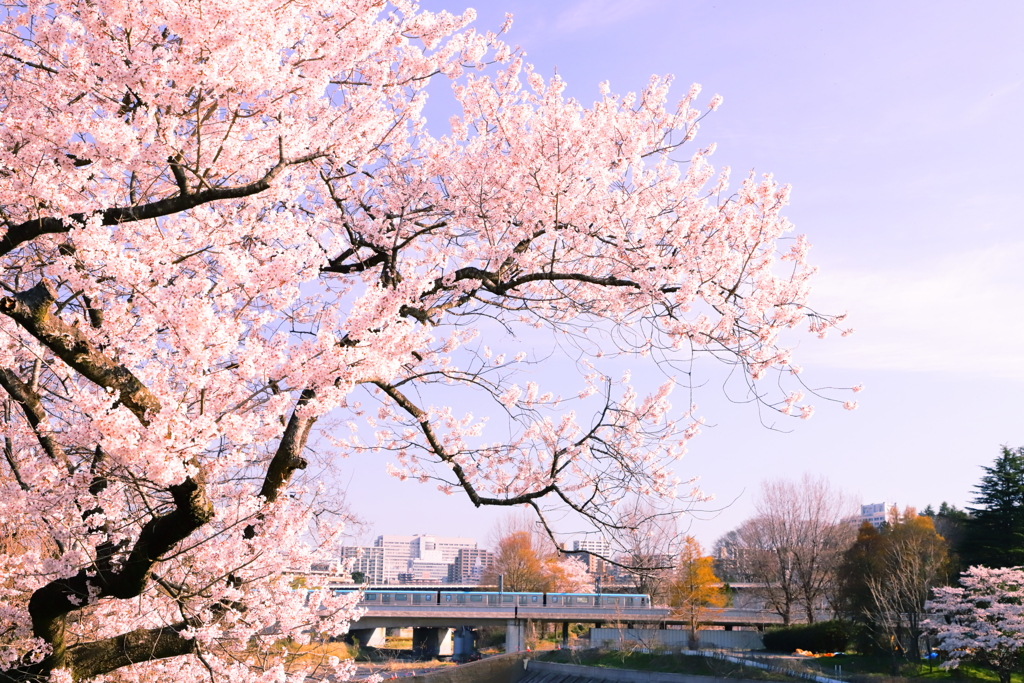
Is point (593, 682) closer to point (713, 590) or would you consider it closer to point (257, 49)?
point (713, 590)

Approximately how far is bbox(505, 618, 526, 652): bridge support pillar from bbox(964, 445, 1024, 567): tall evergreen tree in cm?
1948

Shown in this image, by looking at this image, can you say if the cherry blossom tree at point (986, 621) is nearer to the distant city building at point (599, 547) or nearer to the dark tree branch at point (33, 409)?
the distant city building at point (599, 547)

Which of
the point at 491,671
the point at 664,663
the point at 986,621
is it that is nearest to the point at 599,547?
the point at 986,621

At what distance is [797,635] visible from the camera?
96.0 ft

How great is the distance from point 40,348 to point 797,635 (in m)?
29.6

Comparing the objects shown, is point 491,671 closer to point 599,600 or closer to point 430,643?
point 599,600

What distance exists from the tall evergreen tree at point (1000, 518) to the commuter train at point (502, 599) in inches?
607

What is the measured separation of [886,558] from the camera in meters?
27.1

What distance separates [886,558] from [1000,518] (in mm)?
3709

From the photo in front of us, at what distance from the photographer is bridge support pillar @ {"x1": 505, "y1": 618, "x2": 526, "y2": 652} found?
3725 centimetres

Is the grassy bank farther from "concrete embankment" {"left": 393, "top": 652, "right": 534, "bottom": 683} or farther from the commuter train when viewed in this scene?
the commuter train

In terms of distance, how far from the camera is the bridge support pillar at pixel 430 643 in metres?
44.8

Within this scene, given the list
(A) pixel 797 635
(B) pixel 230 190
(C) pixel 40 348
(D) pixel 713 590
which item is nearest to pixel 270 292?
(B) pixel 230 190

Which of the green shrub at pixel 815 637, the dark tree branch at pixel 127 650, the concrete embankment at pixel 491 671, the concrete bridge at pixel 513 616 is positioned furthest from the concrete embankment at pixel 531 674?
the dark tree branch at pixel 127 650
